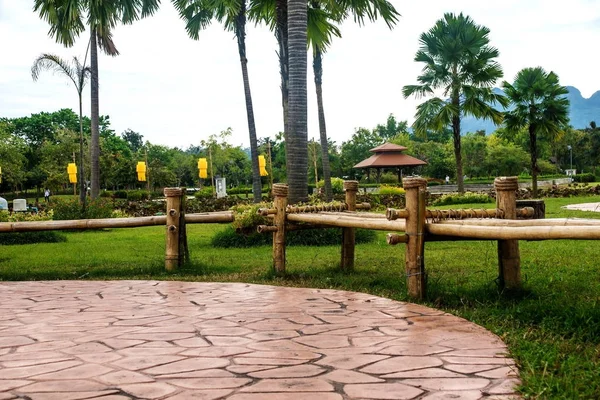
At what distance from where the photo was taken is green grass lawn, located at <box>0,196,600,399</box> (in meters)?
3.16

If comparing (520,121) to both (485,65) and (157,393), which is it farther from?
(157,393)

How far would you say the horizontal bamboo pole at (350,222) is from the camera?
5199 mm

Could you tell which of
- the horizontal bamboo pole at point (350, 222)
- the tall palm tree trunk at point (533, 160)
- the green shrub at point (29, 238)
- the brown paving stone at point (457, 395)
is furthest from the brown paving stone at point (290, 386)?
the tall palm tree trunk at point (533, 160)

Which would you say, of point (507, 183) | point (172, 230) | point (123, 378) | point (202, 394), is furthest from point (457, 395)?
point (172, 230)

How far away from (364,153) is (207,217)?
36.0 m

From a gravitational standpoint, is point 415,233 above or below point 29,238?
above

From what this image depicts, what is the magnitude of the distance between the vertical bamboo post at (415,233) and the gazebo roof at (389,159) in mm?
25855

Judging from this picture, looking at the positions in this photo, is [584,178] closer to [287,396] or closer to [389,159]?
[389,159]

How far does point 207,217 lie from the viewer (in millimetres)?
7492

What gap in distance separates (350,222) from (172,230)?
7.74ft

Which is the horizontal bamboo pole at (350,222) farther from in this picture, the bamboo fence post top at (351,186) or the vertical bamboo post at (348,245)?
the bamboo fence post top at (351,186)

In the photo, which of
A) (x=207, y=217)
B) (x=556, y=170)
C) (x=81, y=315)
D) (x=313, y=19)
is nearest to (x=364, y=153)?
(x=556, y=170)

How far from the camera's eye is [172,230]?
283 inches

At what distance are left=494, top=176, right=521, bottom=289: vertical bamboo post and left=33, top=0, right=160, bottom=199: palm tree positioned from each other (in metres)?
13.5
